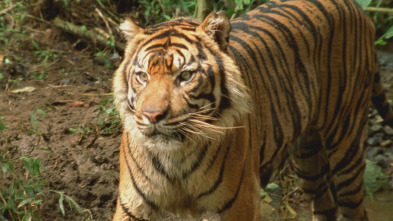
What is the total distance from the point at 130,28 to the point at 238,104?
700mm

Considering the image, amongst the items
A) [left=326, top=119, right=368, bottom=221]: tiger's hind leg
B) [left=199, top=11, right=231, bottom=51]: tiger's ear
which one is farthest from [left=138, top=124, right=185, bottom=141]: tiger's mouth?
[left=326, top=119, right=368, bottom=221]: tiger's hind leg

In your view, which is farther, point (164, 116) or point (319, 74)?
point (319, 74)

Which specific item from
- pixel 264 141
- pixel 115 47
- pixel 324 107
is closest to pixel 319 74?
pixel 324 107

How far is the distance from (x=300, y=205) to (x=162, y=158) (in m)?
2.91

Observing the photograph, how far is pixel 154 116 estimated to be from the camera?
2678 millimetres

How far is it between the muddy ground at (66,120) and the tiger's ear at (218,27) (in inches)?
62.8

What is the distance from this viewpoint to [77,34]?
6301 mm

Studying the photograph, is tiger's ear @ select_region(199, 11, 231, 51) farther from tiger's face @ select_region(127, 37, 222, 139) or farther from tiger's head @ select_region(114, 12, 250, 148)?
tiger's face @ select_region(127, 37, 222, 139)

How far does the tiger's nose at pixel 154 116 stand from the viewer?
2.67 metres

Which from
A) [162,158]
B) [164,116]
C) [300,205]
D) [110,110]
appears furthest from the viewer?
[300,205]

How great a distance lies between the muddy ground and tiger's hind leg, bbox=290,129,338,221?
1.34 m

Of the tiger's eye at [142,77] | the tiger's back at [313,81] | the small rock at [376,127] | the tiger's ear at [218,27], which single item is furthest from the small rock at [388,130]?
the tiger's eye at [142,77]

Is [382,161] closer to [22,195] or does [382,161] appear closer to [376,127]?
[376,127]

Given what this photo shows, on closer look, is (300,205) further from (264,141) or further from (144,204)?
(144,204)
